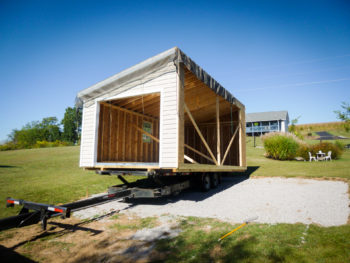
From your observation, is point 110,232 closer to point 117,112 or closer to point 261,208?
point 261,208

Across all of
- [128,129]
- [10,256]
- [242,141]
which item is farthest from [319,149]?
[10,256]

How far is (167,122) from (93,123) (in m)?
2.90

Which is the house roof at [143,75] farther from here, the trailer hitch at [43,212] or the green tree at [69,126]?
the green tree at [69,126]

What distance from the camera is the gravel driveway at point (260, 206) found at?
457 cm

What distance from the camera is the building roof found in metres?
43.2

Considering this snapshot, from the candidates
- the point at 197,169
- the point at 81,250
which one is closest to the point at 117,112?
the point at 197,169

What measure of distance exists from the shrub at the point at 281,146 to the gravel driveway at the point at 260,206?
10324 mm

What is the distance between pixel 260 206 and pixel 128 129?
6.13 m

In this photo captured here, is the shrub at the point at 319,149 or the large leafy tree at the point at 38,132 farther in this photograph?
the large leafy tree at the point at 38,132

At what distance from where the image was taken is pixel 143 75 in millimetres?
6301

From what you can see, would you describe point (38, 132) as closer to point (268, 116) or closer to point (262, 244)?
point (268, 116)

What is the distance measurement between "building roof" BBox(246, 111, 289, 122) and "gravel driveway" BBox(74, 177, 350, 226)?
128 feet

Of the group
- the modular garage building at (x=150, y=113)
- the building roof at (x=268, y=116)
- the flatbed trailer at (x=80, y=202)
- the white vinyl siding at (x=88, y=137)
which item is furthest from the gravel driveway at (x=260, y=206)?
the building roof at (x=268, y=116)

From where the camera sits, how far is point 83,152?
718 centimetres
